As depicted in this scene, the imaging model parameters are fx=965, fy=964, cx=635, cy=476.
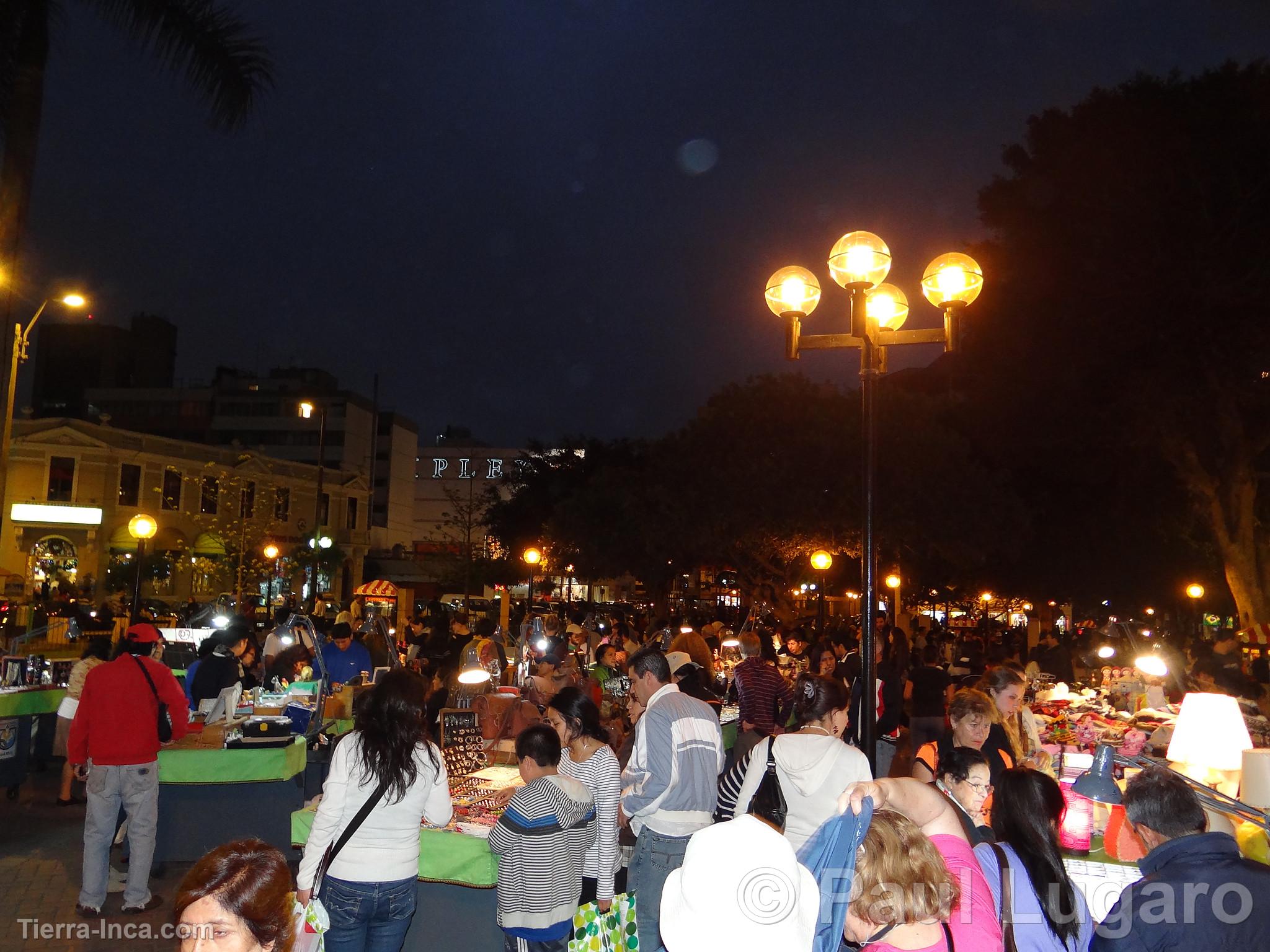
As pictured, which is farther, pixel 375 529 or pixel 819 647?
pixel 375 529

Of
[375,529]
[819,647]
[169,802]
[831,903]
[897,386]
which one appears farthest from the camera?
[375,529]

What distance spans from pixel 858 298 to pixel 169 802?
6.25 meters

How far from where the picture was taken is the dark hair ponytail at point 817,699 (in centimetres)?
Answer: 450

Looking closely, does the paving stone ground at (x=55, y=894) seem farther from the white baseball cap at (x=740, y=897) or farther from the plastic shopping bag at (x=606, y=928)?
the white baseball cap at (x=740, y=897)

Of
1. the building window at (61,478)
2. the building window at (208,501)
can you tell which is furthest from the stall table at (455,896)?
the building window at (208,501)

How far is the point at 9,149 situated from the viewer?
8984 millimetres

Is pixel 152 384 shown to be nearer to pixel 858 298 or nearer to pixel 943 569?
pixel 943 569

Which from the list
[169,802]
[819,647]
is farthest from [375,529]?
[169,802]

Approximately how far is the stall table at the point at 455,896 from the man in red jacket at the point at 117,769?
5.55 ft

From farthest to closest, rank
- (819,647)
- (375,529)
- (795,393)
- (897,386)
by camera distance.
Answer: (375,529) → (897,386) → (795,393) → (819,647)

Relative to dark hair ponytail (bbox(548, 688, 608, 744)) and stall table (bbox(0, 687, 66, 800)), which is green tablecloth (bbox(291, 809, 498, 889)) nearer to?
dark hair ponytail (bbox(548, 688, 608, 744))

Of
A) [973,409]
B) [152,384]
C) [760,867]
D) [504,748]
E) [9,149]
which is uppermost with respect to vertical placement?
[152,384]

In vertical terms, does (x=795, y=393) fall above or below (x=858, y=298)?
above

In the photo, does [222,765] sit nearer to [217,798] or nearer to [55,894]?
[217,798]
